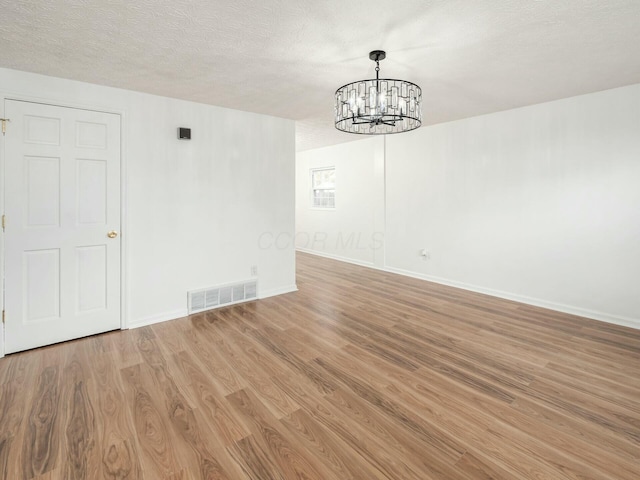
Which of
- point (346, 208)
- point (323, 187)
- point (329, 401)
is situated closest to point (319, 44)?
point (329, 401)

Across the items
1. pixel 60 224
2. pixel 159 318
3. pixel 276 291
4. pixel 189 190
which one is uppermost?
pixel 189 190

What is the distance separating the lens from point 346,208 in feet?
22.3

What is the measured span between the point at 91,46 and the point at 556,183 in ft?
15.7

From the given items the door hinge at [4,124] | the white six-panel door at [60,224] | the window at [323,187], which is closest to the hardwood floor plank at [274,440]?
the white six-panel door at [60,224]

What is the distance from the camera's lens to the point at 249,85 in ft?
10.4

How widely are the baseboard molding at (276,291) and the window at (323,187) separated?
116 inches

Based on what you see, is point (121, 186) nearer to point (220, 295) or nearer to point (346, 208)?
point (220, 295)

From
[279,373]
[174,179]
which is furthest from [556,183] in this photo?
[174,179]

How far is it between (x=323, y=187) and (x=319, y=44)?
5196 millimetres

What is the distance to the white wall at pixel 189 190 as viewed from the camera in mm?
3281

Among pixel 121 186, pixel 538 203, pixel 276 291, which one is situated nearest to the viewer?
pixel 121 186

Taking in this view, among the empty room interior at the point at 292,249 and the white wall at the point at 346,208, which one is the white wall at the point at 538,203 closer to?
the empty room interior at the point at 292,249

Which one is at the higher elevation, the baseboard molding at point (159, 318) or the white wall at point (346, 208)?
the white wall at point (346, 208)

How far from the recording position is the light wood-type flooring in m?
1.65
